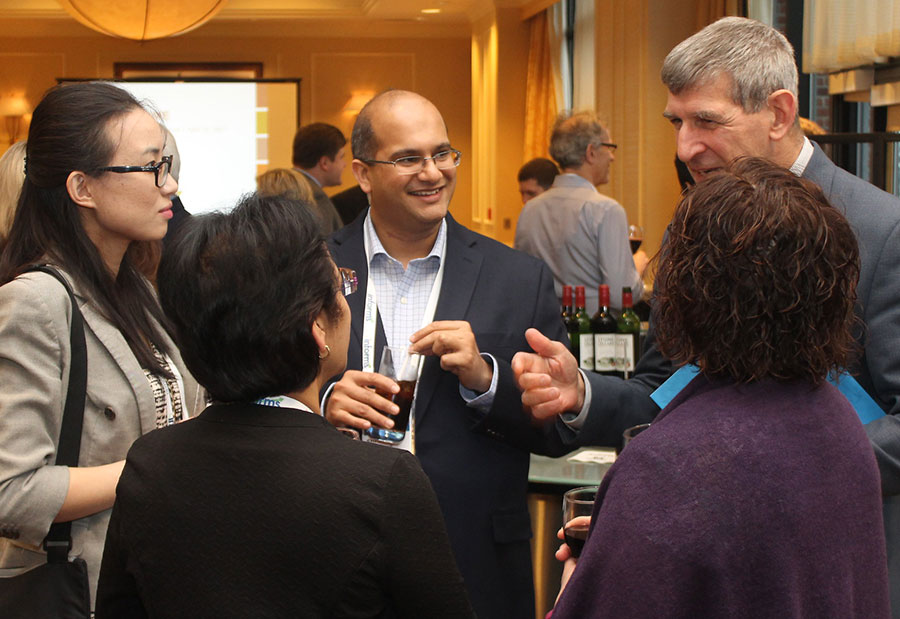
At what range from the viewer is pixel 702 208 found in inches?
44.6

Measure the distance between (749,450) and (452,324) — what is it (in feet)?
3.46

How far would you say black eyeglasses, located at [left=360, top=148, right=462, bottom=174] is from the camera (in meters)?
2.34

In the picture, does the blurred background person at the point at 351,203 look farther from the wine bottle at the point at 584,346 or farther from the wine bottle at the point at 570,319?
the wine bottle at the point at 584,346

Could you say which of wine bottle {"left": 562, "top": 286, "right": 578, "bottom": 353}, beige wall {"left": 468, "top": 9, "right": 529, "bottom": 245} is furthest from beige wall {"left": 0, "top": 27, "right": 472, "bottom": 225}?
wine bottle {"left": 562, "top": 286, "right": 578, "bottom": 353}

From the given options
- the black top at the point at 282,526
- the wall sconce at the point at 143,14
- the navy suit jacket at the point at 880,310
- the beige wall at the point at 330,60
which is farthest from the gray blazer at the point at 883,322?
the beige wall at the point at 330,60

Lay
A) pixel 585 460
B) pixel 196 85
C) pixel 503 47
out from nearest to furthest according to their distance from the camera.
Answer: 1. pixel 585 460
2. pixel 503 47
3. pixel 196 85

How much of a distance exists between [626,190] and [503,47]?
3494 millimetres

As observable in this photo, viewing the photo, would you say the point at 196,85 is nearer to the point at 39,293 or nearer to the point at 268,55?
the point at 268,55

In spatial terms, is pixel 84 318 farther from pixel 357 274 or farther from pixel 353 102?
pixel 353 102

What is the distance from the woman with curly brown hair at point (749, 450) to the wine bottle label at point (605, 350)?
7.35 feet

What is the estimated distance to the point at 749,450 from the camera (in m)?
1.06

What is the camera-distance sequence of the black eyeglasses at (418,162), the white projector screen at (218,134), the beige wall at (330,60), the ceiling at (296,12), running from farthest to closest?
the beige wall at (330,60) → the ceiling at (296,12) → the white projector screen at (218,134) → the black eyeglasses at (418,162)

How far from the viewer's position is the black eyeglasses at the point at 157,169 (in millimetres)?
1907

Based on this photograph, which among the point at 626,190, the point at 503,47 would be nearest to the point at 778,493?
the point at 626,190
